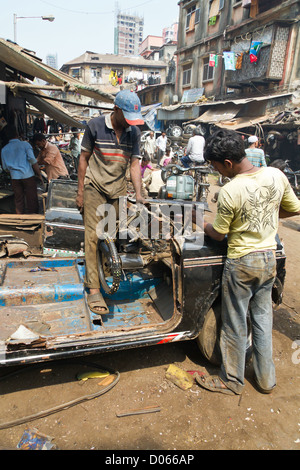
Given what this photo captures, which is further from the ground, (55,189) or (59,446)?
(55,189)

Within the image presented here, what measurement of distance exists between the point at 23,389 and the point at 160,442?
132 centimetres

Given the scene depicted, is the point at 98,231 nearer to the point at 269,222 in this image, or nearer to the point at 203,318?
the point at 203,318

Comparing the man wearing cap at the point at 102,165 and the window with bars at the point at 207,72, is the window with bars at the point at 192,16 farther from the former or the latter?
the man wearing cap at the point at 102,165

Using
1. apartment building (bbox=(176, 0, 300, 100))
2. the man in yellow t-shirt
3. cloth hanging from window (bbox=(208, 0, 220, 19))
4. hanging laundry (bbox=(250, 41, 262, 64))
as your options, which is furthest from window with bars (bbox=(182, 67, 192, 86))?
the man in yellow t-shirt

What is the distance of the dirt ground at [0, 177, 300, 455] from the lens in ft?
7.89

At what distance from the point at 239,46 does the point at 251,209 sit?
19.3 meters

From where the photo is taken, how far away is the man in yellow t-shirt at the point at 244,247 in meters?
2.61

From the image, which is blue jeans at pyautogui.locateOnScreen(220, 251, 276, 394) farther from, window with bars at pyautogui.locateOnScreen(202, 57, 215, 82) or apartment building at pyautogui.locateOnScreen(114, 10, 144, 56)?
apartment building at pyautogui.locateOnScreen(114, 10, 144, 56)

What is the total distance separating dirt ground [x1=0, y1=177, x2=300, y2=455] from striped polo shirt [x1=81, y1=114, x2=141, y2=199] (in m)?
1.84

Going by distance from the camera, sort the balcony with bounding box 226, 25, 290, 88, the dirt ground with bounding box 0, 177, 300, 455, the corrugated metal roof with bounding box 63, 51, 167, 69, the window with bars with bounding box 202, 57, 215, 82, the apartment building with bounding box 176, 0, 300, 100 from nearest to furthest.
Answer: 1. the dirt ground with bounding box 0, 177, 300, 455
2. the balcony with bounding box 226, 25, 290, 88
3. the apartment building with bounding box 176, 0, 300, 100
4. the window with bars with bounding box 202, 57, 215, 82
5. the corrugated metal roof with bounding box 63, 51, 167, 69

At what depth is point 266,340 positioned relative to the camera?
2.90 metres

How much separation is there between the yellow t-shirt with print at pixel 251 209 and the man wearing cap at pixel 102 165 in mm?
1143
